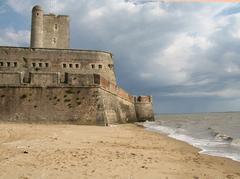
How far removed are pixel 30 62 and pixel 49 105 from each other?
8.79 metres

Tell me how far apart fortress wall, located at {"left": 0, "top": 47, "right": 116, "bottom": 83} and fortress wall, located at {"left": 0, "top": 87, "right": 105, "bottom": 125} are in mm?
5901

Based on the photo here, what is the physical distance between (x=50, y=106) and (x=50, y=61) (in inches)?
349

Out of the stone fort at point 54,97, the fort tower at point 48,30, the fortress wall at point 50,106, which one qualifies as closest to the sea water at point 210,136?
the stone fort at point 54,97

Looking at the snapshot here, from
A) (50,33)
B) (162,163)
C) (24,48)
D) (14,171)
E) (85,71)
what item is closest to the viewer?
(14,171)

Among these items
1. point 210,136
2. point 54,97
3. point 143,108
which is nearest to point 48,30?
point 54,97

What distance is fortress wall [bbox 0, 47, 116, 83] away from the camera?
1094 inches

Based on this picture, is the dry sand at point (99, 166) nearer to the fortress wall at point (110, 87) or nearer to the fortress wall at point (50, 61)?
the fortress wall at point (110, 87)

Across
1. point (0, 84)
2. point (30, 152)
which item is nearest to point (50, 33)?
point (0, 84)

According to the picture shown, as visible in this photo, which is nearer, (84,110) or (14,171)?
(14,171)

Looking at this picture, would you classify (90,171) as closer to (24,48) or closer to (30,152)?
(30,152)

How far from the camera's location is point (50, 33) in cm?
3350

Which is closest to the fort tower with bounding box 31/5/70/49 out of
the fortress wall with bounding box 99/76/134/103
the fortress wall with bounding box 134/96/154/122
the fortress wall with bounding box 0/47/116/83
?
the fortress wall with bounding box 0/47/116/83

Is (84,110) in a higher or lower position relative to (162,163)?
higher

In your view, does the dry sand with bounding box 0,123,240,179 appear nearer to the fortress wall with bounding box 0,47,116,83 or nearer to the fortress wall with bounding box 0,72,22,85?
the fortress wall with bounding box 0,72,22,85
